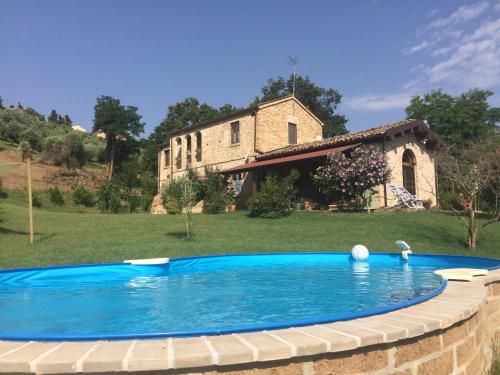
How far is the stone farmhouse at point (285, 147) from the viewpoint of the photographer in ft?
73.7

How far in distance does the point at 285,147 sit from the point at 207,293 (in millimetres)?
21777

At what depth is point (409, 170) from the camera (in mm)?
24203

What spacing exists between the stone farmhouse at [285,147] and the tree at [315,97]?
75.0 feet

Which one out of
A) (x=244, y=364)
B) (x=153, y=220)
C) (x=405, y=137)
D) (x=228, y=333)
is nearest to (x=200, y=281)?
(x=228, y=333)

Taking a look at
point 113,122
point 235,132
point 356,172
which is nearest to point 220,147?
point 235,132

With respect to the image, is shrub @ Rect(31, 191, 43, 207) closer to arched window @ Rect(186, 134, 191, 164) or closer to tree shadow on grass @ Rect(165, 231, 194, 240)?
arched window @ Rect(186, 134, 191, 164)

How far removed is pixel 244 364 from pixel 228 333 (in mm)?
541

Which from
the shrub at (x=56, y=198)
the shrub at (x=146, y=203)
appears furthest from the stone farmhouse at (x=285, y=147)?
the shrub at (x=56, y=198)

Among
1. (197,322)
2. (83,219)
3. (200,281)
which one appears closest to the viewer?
(197,322)

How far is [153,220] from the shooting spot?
2045 cm

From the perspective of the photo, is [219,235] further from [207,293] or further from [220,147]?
[220,147]

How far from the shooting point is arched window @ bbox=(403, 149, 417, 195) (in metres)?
23.8

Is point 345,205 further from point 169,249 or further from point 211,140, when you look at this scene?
point 211,140

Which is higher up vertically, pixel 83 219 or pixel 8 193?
pixel 8 193
